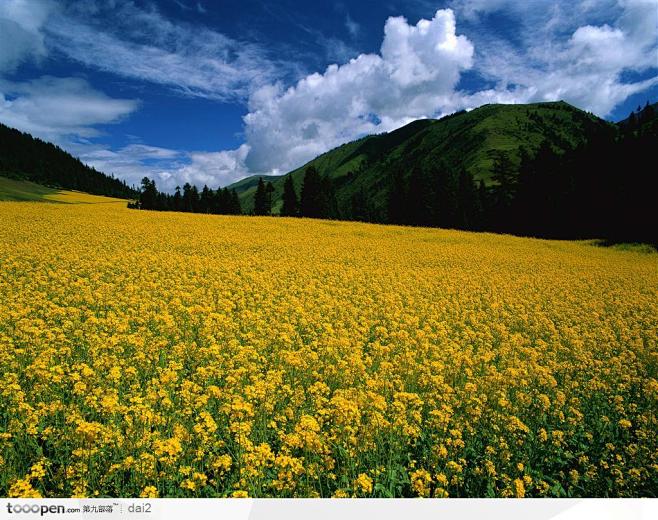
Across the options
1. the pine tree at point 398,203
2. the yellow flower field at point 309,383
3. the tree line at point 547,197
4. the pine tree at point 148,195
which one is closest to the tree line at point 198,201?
the pine tree at point 148,195

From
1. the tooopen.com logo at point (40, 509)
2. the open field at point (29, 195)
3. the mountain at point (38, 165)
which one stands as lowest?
the tooopen.com logo at point (40, 509)

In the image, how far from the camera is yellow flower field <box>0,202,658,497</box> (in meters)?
4.01

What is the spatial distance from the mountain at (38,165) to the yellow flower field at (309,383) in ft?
486

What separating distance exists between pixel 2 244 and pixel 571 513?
1908 cm

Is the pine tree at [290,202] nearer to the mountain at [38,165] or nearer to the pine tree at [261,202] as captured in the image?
the pine tree at [261,202]

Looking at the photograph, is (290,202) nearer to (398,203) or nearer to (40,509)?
(398,203)

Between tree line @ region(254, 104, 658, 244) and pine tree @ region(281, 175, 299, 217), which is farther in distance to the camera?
pine tree @ region(281, 175, 299, 217)

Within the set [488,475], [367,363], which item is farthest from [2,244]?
[488,475]

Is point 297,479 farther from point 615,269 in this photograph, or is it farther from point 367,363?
point 615,269

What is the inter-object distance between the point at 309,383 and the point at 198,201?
87.3 meters

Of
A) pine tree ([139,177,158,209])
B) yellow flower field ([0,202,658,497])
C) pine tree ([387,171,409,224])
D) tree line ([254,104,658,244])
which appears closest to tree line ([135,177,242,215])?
pine tree ([139,177,158,209])

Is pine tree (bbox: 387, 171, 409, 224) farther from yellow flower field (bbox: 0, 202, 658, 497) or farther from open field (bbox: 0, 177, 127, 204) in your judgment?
open field (bbox: 0, 177, 127, 204)

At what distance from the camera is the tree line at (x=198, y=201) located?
79812 mm

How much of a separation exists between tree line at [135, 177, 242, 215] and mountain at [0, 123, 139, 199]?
7035 cm
